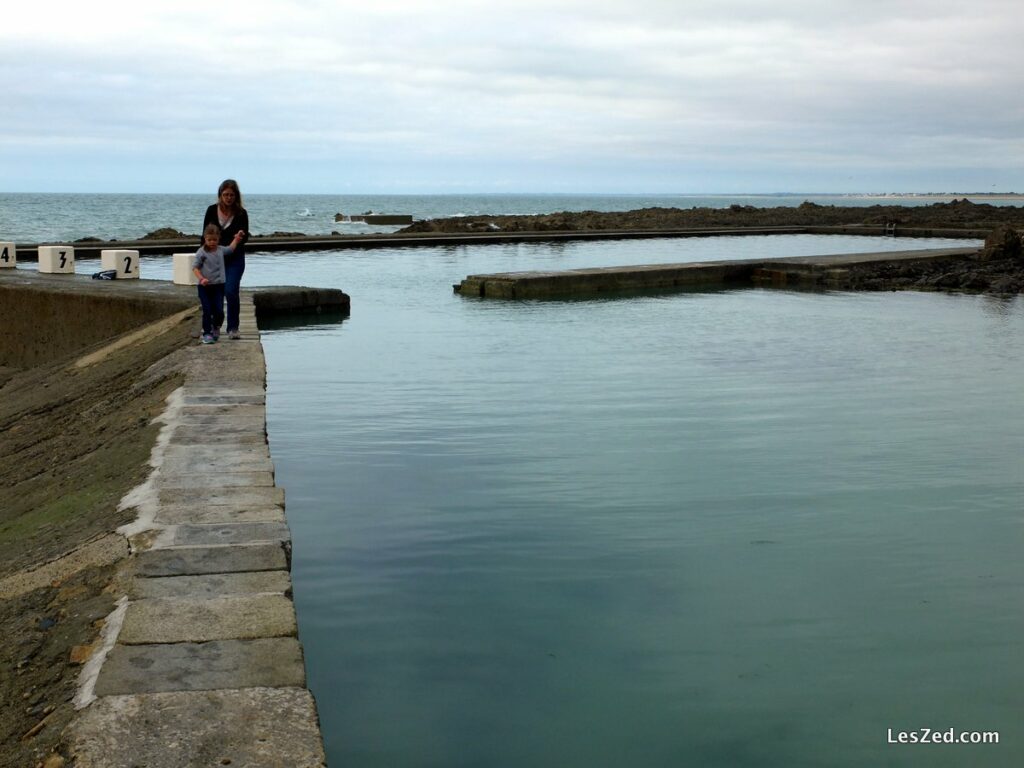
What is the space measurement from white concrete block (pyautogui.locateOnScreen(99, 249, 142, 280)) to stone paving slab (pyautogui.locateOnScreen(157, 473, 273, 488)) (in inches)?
435

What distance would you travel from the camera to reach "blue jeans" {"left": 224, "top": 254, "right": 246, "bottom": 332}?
9406mm

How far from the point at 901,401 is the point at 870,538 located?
438 cm

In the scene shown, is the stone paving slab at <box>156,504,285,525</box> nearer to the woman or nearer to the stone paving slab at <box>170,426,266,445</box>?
the stone paving slab at <box>170,426,266,445</box>

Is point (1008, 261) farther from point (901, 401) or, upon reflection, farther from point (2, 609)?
point (2, 609)

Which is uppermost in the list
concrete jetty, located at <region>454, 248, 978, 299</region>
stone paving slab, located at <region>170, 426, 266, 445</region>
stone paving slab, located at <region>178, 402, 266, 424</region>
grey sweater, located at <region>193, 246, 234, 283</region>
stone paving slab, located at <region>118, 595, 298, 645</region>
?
grey sweater, located at <region>193, 246, 234, 283</region>

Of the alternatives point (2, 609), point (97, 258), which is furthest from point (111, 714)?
point (97, 258)

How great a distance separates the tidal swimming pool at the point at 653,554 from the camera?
167 inches

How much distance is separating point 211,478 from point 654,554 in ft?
7.53

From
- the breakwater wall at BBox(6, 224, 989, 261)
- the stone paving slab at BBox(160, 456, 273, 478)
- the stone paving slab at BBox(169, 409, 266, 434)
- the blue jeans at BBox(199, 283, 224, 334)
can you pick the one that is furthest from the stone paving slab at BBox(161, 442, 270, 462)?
the breakwater wall at BBox(6, 224, 989, 261)

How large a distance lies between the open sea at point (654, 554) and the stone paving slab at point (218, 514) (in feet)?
1.90

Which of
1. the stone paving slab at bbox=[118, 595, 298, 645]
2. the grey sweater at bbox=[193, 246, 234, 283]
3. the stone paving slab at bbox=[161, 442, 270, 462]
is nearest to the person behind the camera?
the stone paving slab at bbox=[118, 595, 298, 645]

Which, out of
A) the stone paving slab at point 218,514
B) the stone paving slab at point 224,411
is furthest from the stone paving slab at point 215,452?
the stone paving slab at point 218,514

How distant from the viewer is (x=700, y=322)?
16.3 m

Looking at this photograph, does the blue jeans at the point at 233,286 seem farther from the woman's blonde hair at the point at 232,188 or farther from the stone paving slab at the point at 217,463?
the stone paving slab at the point at 217,463
